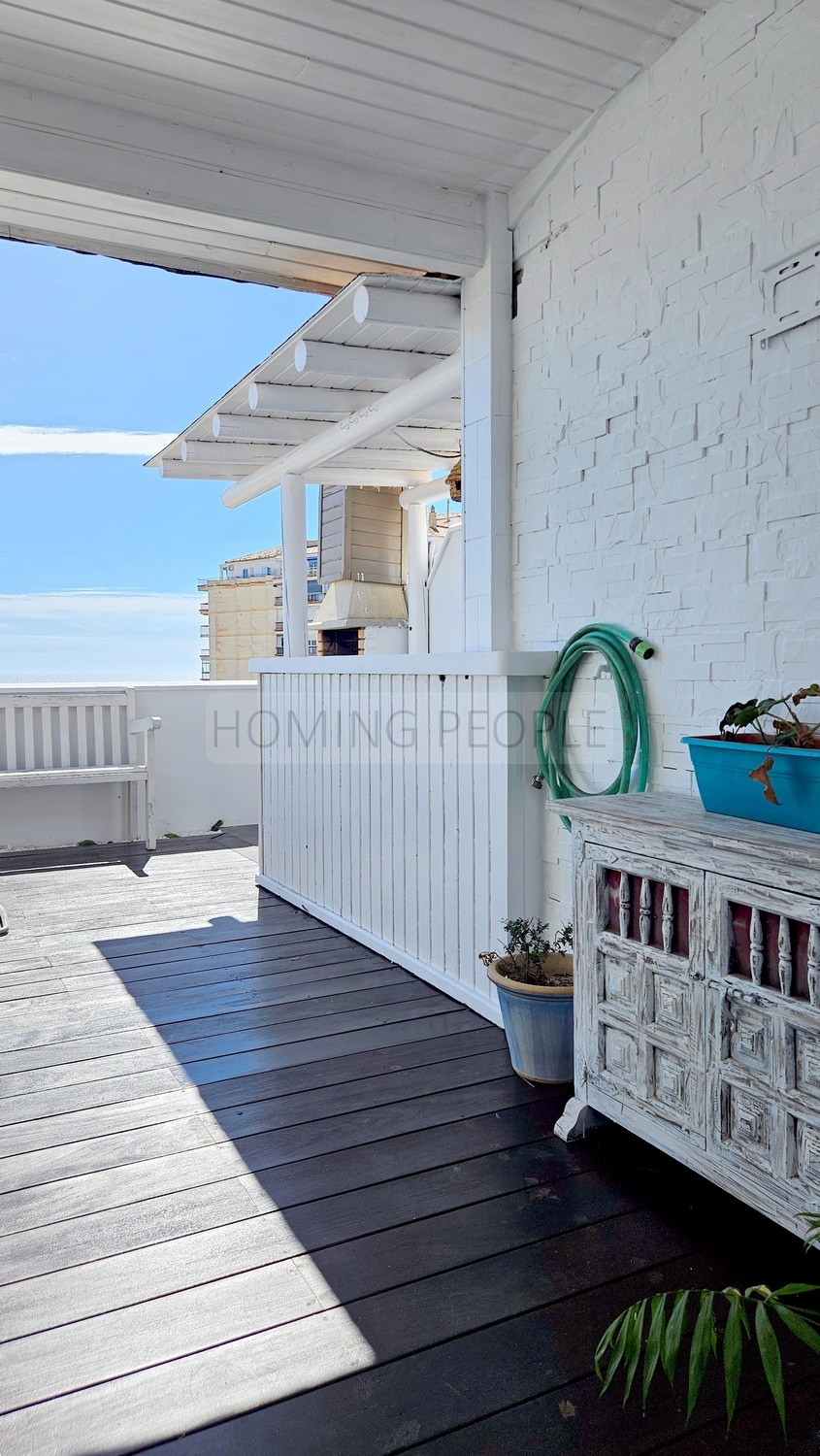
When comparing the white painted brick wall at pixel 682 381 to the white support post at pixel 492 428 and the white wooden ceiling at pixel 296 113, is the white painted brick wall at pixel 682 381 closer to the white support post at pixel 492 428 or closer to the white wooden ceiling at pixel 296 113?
the white support post at pixel 492 428

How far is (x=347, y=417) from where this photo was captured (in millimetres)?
4785

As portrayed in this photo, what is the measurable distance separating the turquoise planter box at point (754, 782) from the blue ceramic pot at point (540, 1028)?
29.2 inches

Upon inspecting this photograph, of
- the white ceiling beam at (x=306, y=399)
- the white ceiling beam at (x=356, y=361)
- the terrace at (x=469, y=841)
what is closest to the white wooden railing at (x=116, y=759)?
the terrace at (x=469, y=841)

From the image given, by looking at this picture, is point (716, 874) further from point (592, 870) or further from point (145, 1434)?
point (145, 1434)

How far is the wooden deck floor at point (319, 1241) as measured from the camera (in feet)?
4.86

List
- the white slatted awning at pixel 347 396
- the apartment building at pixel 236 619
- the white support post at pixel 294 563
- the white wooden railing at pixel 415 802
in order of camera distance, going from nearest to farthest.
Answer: the white wooden railing at pixel 415 802
the white slatted awning at pixel 347 396
the white support post at pixel 294 563
the apartment building at pixel 236 619

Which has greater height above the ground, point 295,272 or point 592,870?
point 295,272

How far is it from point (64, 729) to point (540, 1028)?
13.9ft

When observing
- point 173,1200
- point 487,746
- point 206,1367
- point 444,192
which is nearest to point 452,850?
point 487,746

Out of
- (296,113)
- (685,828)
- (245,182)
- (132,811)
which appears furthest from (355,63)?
(132,811)

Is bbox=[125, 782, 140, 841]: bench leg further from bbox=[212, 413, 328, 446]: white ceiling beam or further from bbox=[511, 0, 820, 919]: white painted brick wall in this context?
bbox=[511, 0, 820, 919]: white painted brick wall

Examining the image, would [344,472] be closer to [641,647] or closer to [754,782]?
[641,647]

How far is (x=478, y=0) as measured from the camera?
238cm

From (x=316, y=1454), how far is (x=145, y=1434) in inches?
10.6
